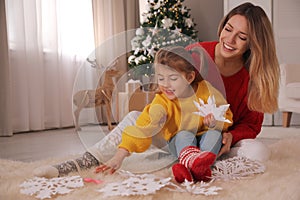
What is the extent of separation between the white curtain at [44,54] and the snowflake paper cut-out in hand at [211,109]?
2.01m

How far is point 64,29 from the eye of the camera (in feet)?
10.4

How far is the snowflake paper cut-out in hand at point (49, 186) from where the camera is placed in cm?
94

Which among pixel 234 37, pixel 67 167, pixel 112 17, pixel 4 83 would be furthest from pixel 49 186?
pixel 112 17

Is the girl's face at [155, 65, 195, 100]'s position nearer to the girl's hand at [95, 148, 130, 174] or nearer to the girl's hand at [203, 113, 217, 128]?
the girl's hand at [203, 113, 217, 128]

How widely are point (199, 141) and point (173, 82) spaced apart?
21cm

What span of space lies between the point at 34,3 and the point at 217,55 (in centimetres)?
204

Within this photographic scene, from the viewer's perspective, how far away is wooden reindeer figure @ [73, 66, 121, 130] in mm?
1023

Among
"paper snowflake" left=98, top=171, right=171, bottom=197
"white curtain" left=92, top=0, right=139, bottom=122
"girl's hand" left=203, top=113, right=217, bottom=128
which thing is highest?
"white curtain" left=92, top=0, right=139, bottom=122

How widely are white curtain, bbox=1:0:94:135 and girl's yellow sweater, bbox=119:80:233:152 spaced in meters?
1.93

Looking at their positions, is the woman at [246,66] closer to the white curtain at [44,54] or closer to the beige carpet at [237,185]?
the beige carpet at [237,185]

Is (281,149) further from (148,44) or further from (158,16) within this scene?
(158,16)

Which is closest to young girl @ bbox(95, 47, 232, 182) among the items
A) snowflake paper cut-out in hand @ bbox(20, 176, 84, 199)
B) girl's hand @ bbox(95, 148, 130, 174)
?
girl's hand @ bbox(95, 148, 130, 174)

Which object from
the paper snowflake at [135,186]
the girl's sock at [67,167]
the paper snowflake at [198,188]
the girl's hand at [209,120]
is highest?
the girl's hand at [209,120]

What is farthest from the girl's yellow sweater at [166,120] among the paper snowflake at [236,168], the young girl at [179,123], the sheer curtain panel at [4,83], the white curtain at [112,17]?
the sheer curtain panel at [4,83]
